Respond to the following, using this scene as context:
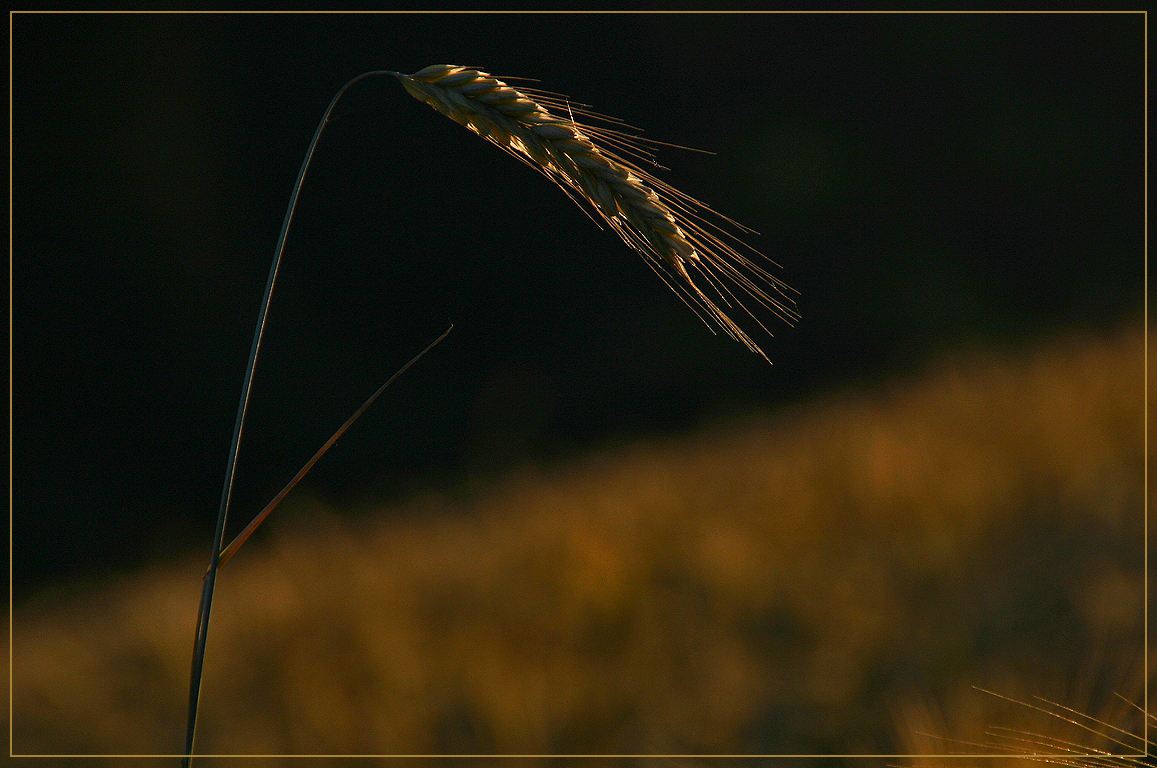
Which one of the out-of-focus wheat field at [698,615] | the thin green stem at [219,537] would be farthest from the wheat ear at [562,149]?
the out-of-focus wheat field at [698,615]

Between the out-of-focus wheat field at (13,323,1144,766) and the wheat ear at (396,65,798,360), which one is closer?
the wheat ear at (396,65,798,360)

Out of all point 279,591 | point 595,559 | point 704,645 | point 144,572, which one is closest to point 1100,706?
→ point 704,645

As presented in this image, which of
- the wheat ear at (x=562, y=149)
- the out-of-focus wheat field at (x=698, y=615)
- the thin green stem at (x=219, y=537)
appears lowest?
the out-of-focus wheat field at (x=698, y=615)

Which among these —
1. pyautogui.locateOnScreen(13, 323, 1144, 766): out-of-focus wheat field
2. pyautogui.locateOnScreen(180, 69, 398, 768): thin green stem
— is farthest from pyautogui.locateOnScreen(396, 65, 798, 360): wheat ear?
pyautogui.locateOnScreen(13, 323, 1144, 766): out-of-focus wheat field

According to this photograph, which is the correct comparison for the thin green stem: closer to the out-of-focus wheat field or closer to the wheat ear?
the wheat ear

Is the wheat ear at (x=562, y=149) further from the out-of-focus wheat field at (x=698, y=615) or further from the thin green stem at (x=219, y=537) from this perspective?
the out-of-focus wheat field at (x=698, y=615)

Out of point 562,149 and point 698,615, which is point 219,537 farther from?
point 698,615

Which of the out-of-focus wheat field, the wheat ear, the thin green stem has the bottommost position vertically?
the out-of-focus wheat field

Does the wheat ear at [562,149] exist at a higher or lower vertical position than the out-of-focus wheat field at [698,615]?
higher

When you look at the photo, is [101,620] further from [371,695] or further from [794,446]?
[794,446]
